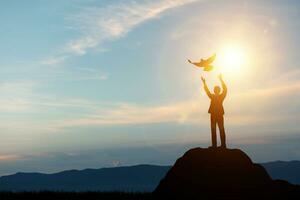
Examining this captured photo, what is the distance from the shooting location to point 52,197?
34.5m

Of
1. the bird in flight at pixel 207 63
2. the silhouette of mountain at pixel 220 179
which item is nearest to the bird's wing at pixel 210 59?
the bird in flight at pixel 207 63

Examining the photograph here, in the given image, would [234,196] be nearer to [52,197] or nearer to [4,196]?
[52,197]

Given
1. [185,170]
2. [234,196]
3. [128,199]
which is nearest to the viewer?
[234,196]

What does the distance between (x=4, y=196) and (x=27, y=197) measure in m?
1.46

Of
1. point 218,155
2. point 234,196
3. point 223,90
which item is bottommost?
point 234,196

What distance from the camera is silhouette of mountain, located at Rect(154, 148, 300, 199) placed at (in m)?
24.9

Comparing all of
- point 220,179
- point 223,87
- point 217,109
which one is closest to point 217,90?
point 223,87

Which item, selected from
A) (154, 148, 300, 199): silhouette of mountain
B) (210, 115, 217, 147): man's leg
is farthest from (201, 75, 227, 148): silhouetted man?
(154, 148, 300, 199): silhouette of mountain

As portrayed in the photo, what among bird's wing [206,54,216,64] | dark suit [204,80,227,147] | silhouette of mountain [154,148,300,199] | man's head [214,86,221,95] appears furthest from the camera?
dark suit [204,80,227,147]

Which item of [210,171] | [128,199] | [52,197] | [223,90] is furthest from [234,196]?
[52,197]

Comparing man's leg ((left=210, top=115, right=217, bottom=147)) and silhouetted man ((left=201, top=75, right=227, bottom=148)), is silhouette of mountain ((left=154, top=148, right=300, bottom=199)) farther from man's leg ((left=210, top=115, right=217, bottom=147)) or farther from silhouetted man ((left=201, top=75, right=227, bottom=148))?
silhouetted man ((left=201, top=75, right=227, bottom=148))

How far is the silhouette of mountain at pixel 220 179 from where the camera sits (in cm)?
2491

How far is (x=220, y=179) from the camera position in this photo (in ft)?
83.5

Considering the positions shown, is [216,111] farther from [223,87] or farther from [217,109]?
[223,87]
